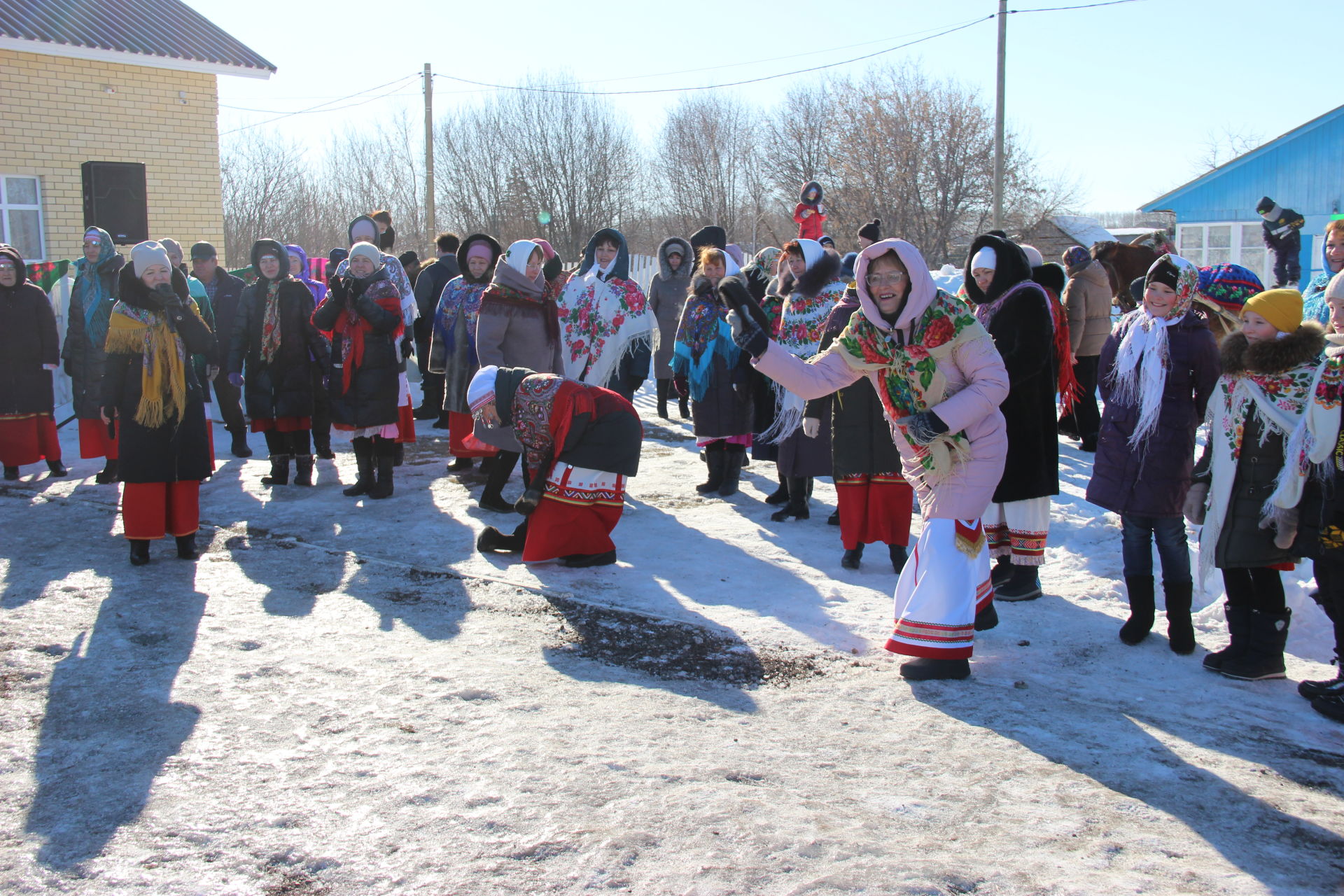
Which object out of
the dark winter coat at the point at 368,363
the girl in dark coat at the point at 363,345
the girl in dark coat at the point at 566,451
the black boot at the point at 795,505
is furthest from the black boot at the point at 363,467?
the black boot at the point at 795,505

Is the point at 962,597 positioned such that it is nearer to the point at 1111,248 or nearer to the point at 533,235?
the point at 1111,248

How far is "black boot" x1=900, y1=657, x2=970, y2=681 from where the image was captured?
13.1ft

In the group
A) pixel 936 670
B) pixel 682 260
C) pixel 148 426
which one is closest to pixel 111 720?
pixel 148 426

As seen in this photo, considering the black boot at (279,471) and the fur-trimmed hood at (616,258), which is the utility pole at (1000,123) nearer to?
the fur-trimmed hood at (616,258)

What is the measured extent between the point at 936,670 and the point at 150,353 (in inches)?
173

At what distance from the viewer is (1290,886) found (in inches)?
101

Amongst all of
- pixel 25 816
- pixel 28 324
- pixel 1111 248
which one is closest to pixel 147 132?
pixel 28 324

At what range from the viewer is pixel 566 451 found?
537 centimetres

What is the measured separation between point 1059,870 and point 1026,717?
1.07 meters

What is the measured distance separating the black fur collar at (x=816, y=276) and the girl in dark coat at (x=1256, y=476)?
2.69 m

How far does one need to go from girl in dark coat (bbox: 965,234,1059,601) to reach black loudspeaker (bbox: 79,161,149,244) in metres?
12.7

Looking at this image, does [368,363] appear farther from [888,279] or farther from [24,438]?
[888,279]

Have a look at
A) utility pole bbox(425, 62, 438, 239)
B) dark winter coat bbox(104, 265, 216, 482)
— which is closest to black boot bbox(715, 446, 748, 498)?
dark winter coat bbox(104, 265, 216, 482)

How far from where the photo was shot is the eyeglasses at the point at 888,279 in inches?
157
